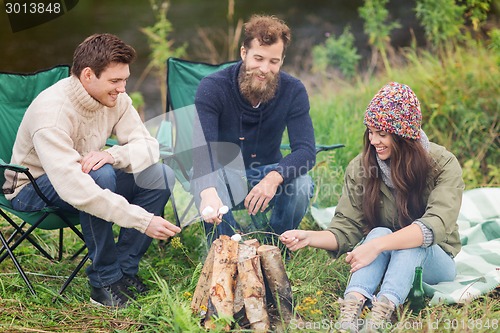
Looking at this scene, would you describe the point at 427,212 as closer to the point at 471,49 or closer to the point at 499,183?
the point at 499,183

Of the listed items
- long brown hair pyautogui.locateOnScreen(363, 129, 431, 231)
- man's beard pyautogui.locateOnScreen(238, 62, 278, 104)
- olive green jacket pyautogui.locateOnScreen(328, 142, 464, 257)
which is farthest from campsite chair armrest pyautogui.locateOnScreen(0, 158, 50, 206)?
long brown hair pyautogui.locateOnScreen(363, 129, 431, 231)

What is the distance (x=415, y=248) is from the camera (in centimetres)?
246

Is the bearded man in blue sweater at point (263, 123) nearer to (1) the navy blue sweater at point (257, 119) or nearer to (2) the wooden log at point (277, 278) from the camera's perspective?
(1) the navy blue sweater at point (257, 119)

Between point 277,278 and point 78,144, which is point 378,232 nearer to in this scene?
point 277,278

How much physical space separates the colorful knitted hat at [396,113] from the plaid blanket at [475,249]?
0.62 metres

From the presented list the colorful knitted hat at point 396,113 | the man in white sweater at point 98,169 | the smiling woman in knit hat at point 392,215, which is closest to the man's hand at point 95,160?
the man in white sweater at point 98,169

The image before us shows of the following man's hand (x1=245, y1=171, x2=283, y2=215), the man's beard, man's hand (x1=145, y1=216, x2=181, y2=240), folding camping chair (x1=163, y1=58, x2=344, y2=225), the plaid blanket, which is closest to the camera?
man's hand (x1=145, y1=216, x2=181, y2=240)

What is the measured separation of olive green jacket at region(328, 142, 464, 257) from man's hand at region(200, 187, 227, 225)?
1.48ft

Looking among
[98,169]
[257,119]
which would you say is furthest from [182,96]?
[98,169]

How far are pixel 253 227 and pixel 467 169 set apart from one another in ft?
5.43

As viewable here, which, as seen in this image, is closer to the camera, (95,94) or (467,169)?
(95,94)

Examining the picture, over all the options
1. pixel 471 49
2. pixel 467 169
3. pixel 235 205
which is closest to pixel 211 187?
pixel 235 205

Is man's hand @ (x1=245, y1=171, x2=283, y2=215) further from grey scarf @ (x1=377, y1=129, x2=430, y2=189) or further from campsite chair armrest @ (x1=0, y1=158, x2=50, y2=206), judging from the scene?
campsite chair armrest @ (x1=0, y1=158, x2=50, y2=206)

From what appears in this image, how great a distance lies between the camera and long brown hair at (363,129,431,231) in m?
2.54
